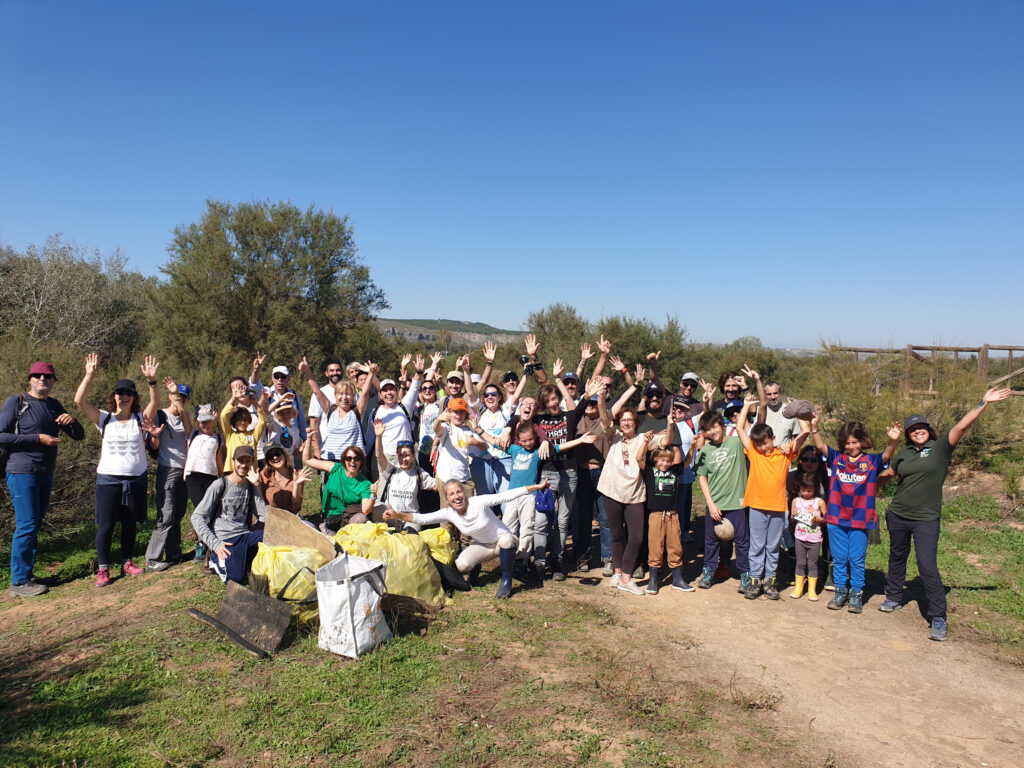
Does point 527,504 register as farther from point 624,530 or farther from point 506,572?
point 624,530

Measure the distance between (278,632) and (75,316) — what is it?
1729 cm

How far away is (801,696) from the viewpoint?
421 cm

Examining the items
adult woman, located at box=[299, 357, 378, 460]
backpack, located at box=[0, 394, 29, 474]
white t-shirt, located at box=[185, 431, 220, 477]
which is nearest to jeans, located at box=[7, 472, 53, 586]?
backpack, located at box=[0, 394, 29, 474]

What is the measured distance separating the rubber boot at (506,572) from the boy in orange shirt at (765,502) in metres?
2.26

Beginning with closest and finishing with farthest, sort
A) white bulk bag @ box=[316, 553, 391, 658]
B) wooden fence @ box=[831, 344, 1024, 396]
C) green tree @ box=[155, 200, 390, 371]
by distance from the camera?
1. white bulk bag @ box=[316, 553, 391, 658]
2. wooden fence @ box=[831, 344, 1024, 396]
3. green tree @ box=[155, 200, 390, 371]

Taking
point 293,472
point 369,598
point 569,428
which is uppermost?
point 569,428

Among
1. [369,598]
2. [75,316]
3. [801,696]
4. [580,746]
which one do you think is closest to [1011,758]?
[801,696]

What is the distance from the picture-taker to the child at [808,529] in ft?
19.4

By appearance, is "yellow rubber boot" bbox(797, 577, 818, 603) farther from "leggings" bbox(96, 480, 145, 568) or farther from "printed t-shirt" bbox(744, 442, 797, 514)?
"leggings" bbox(96, 480, 145, 568)

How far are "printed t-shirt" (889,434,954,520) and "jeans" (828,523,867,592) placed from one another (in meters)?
0.42

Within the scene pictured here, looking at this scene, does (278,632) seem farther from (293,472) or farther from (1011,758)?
(1011,758)

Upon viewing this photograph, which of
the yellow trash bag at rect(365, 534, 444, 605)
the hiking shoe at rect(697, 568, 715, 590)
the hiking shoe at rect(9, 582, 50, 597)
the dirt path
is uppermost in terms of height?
the yellow trash bag at rect(365, 534, 444, 605)

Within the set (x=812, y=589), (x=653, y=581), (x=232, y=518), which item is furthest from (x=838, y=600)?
(x=232, y=518)

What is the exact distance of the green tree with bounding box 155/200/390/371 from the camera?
73.9 feet
